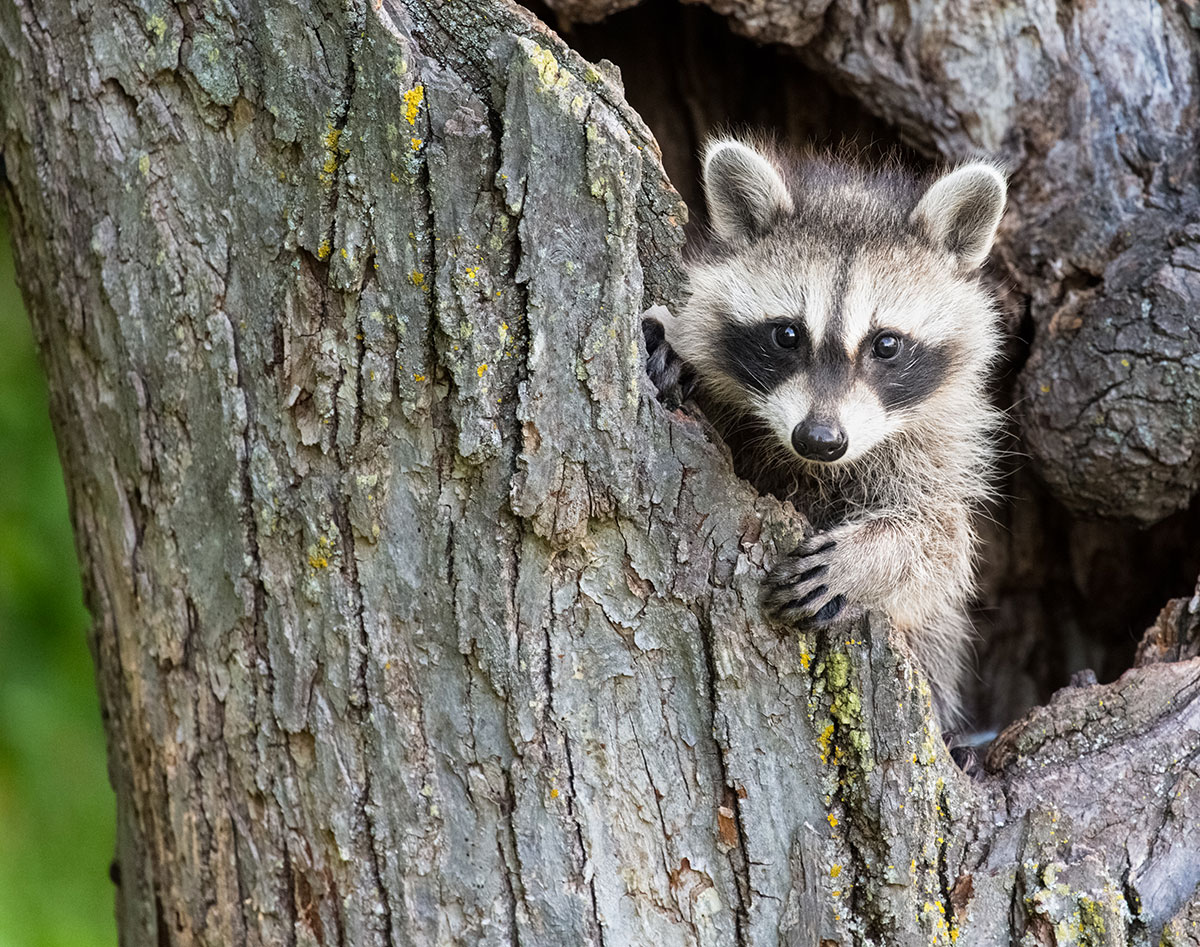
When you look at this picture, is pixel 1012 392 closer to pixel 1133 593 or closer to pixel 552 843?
pixel 1133 593

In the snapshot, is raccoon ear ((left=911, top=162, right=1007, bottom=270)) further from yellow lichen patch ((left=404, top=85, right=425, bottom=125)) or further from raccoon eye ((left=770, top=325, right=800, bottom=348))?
yellow lichen patch ((left=404, top=85, right=425, bottom=125))

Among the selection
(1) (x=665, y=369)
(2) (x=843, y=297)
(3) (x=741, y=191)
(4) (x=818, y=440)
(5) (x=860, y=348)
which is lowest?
(4) (x=818, y=440)

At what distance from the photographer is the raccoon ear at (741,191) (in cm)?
291

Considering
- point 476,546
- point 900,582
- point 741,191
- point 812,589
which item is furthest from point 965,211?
point 476,546

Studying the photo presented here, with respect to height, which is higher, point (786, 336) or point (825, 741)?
point (786, 336)

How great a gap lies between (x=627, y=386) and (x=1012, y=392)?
1.84 m

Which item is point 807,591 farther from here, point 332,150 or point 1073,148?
point 1073,148

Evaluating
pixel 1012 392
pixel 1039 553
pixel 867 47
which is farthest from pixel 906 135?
pixel 1039 553

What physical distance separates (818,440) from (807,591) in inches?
18.0

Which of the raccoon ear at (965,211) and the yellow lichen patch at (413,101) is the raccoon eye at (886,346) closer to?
the raccoon ear at (965,211)

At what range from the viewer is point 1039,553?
12.8 feet

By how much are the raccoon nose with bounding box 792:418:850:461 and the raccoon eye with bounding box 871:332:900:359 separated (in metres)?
0.38

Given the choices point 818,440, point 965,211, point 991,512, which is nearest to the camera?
point 818,440

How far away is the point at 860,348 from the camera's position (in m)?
2.82
